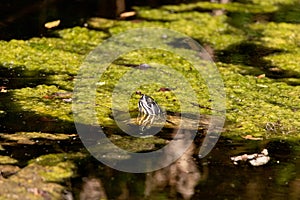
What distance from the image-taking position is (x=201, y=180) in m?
4.57

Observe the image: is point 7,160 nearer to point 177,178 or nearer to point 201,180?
point 177,178

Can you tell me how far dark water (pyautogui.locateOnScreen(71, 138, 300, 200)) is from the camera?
4336 mm

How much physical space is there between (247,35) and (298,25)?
0.77 m

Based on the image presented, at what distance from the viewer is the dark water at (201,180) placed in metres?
4.34

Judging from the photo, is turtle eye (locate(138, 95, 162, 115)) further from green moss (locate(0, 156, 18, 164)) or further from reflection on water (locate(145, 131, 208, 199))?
green moss (locate(0, 156, 18, 164))

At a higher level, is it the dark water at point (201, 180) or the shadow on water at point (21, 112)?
the dark water at point (201, 180)

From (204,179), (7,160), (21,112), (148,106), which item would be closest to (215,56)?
(148,106)

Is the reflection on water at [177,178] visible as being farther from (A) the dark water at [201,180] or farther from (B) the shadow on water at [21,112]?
(B) the shadow on water at [21,112]

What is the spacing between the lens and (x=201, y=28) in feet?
27.6

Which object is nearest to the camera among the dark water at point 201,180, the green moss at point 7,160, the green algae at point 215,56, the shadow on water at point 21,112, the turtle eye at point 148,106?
the dark water at point 201,180

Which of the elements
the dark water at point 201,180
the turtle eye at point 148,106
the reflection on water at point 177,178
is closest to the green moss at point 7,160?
the dark water at point 201,180

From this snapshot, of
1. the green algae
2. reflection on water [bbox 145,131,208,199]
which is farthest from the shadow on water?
reflection on water [bbox 145,131,208,199]

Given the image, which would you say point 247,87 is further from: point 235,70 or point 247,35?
point 247,35

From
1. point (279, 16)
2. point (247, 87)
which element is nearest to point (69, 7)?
point (279, 16)
